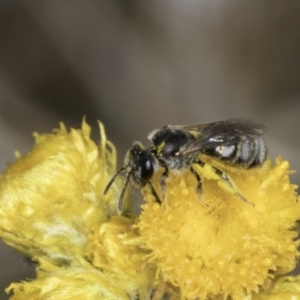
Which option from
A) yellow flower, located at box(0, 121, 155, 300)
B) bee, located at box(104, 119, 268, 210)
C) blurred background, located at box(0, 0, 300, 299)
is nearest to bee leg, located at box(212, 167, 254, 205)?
bee, located at box(104, 119, 268, 210)

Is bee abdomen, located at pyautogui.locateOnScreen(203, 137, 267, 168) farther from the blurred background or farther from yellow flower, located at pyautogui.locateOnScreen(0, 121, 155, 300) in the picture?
the blurred background

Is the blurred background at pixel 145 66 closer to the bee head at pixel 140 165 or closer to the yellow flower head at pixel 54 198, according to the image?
the yellow flower head at pixel 54 198

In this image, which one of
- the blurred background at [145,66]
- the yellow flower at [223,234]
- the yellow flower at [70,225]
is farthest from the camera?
the blurred background at [145,66]

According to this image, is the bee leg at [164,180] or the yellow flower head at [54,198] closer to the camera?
the bee leg at [164,180]

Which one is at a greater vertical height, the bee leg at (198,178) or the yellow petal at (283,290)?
the bee leg at (198,178)

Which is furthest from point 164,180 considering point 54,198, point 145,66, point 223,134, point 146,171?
point 145,66

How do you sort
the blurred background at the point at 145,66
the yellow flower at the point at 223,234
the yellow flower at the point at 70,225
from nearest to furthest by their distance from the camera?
the yellow flower at the point at 223,234 < the yellow flower at the point at 70,225 < the blurred background at the point at 145,66

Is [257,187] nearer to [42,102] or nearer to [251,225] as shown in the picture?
[251,225]

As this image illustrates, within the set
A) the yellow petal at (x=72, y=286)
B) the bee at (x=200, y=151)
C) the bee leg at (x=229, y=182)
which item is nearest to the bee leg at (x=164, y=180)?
the bee at (x=200, y=151)
